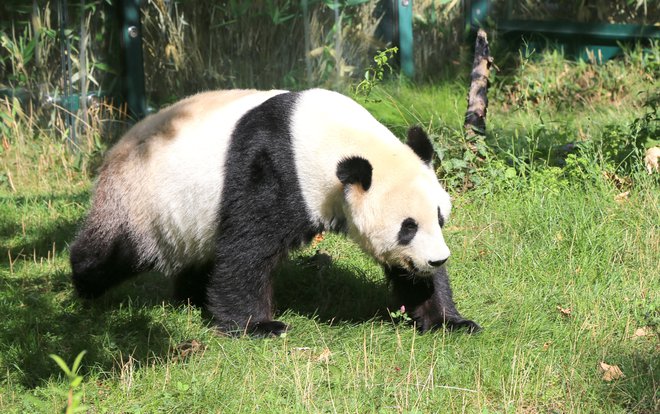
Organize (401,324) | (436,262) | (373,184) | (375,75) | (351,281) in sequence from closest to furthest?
(436,262)
(373,184)
(401,324)
(351,281)
(375,75)

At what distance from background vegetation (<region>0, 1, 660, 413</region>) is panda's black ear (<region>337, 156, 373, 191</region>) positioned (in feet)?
2.67

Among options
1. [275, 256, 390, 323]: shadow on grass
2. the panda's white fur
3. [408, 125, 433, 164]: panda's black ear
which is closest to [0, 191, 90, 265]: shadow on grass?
[275, 256, 390, 323]: shadow on grass

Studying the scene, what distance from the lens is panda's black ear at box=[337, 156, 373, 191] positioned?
437 cm

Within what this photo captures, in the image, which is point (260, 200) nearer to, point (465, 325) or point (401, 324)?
point (401, 324)

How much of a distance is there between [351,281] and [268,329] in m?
0.92

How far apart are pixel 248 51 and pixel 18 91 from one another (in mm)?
2239

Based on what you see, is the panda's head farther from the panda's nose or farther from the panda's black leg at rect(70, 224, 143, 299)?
the panda's black leg at rect(70, 224, 143, 299)

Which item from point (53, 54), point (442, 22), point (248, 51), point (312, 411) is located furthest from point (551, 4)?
point (312, 411)

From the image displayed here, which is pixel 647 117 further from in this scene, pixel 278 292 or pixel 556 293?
pixel 278 292

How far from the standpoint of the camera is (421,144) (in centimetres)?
480

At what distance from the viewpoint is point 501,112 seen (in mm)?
9172

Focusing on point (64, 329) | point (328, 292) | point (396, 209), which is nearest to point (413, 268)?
point (396, 209)

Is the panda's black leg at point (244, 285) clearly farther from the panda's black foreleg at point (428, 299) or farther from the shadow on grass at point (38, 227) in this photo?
the shadow on grass at point (38, 227)

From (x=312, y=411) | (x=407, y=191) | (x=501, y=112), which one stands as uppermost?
(x=407, y=191)
